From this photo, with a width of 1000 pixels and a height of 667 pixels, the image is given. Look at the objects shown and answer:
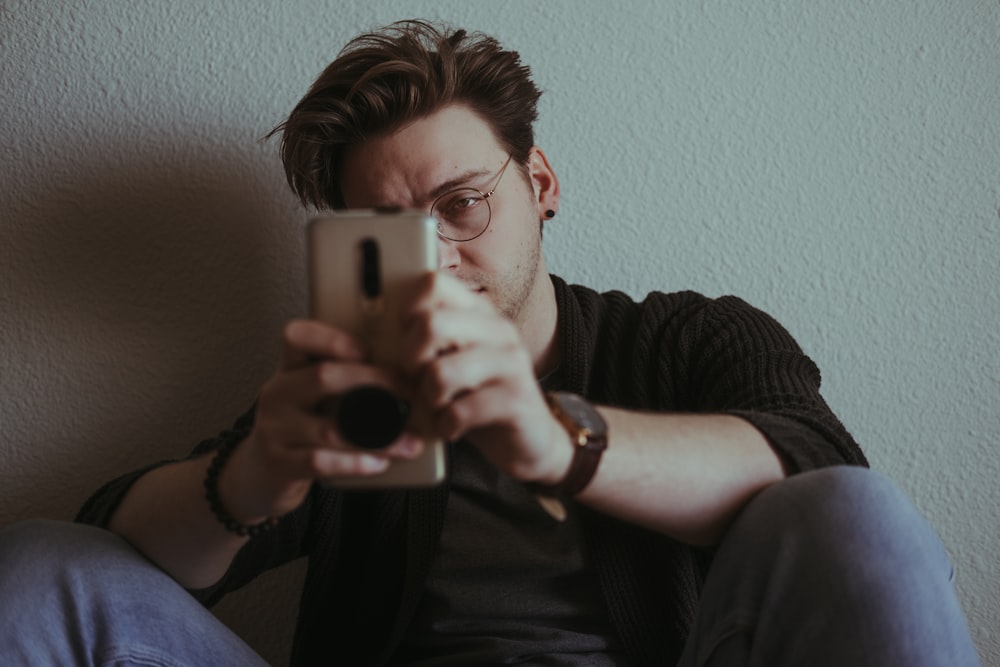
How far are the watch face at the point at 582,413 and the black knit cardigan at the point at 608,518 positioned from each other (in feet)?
0.69

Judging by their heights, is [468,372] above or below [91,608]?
above

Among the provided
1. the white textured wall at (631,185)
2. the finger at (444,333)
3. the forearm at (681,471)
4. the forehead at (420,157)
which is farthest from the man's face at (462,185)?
the finger at (444,333)

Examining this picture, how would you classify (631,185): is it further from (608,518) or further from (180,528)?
(180,528)

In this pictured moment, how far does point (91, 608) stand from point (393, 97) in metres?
0.63

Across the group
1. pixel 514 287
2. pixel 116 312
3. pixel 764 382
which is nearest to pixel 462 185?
pixel 514 287

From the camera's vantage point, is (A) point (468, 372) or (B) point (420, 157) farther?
(B) point (420, 157)

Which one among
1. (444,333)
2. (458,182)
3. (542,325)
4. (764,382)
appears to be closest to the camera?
(444,333)

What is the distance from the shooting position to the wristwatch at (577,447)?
662mm

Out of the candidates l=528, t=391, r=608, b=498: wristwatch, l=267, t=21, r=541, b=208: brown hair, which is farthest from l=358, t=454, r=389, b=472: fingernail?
l=267, t=21, r=541, b=208: brown hair

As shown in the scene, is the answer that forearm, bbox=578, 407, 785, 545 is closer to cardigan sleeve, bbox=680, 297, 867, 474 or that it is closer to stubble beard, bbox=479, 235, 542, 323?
cardigan sleeve, bbox=680, 297, 867, 474

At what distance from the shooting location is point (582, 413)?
2.24ft

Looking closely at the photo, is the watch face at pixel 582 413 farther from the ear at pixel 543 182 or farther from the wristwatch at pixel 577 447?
the ear at pixel 543 182

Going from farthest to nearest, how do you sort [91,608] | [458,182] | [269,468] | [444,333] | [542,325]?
1. [542,325]
2. [458,182]
3. [91,608]
4. [269,468]
5. [444,333]

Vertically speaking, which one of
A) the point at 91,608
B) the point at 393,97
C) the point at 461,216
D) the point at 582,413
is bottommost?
the point at 91,608
